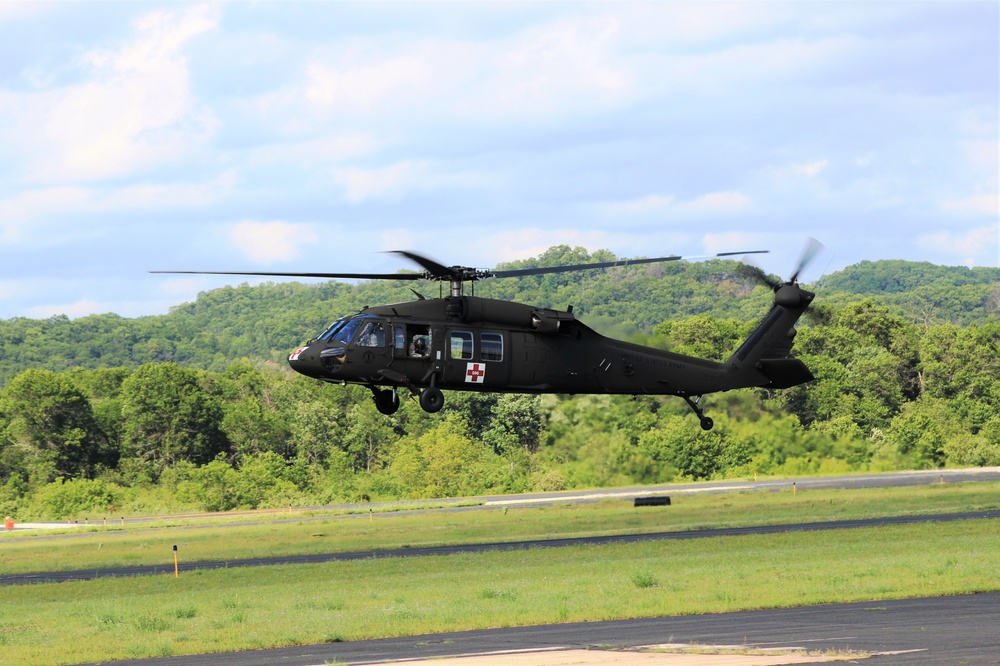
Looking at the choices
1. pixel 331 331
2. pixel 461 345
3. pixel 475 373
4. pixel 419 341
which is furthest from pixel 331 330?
pixel 475 373

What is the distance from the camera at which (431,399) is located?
35.3 m

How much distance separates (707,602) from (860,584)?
16.3 ft

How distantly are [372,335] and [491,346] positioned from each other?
379 centimetres

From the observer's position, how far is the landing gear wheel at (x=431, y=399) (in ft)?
115

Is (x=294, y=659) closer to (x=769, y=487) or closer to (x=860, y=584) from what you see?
(x=860, y=584)

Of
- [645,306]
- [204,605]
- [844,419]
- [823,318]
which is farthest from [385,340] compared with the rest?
[645,306]

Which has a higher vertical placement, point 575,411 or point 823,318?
point 823,318

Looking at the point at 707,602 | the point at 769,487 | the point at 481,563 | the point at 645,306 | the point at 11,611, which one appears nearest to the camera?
the point at 707,602

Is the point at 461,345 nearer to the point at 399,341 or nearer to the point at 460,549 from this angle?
the point at 399,341

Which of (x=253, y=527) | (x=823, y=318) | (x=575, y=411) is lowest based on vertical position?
(x=253, y=527)

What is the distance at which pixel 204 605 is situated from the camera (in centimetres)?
3728

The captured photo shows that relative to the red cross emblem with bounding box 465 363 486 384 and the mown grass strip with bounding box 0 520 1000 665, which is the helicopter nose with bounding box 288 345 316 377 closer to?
the red cross emblem with bounding box 465 363 486 384

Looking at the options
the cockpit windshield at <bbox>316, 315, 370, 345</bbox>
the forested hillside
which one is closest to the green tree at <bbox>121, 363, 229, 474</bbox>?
the forested hillside

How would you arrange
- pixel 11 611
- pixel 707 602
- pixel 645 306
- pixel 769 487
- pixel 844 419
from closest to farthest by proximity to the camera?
pixel 707 602 < pixel 11 611 < pixel 769 487 < pixel 844 419 < pixel 645 306
